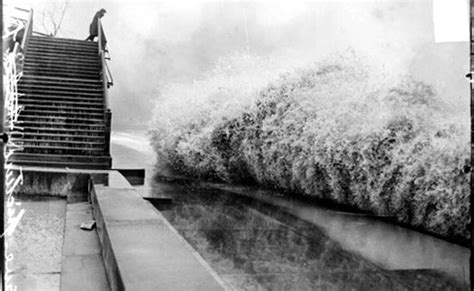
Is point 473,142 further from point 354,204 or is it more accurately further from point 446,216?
point 354,204

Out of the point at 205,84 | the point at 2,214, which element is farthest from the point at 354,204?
the point at 205,84

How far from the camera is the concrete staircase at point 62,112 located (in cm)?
933

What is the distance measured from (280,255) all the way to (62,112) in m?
8.42

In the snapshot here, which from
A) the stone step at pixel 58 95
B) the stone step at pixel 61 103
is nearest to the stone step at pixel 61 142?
the stone step at pixel 61 103

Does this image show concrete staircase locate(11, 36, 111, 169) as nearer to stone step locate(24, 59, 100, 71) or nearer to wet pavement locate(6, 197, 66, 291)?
stone step locate(24, 59, 100, 71)

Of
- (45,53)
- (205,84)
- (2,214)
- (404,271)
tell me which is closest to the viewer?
(2,214)

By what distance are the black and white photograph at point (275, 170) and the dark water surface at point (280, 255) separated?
20mm

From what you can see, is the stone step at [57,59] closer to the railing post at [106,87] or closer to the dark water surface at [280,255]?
the railing post at [106,87]

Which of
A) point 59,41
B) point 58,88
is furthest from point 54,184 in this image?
point 59,41

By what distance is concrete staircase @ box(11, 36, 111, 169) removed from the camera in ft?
30.6

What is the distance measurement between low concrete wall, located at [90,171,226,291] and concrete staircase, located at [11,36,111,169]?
5491mm

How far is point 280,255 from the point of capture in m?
3.34

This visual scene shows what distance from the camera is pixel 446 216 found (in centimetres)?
390

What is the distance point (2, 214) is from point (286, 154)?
5.98m
